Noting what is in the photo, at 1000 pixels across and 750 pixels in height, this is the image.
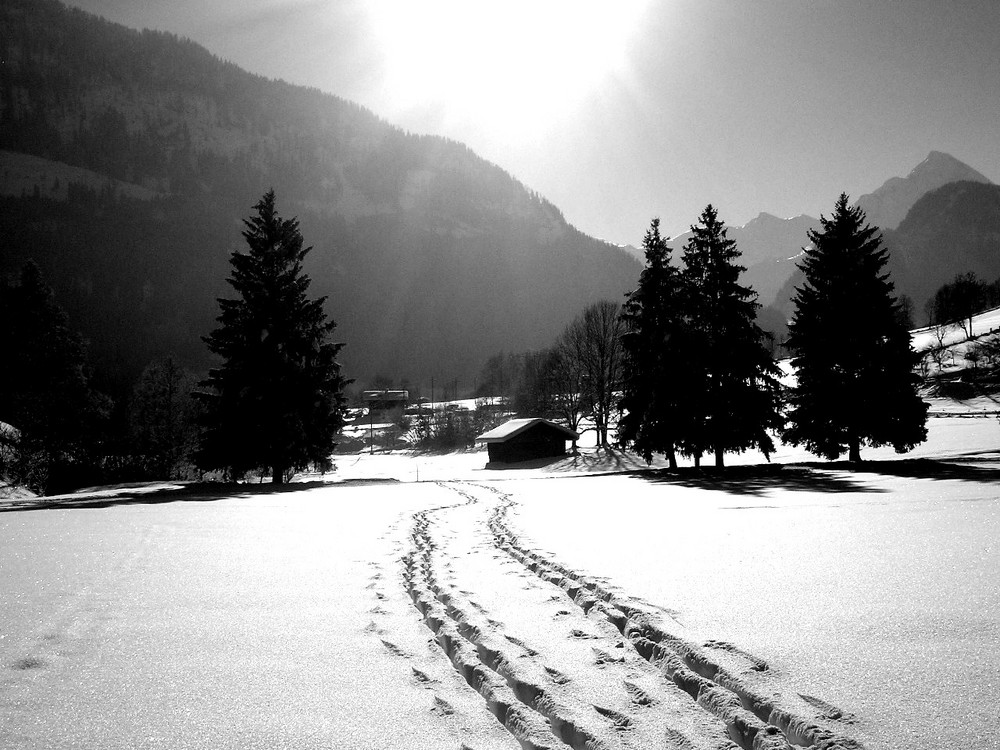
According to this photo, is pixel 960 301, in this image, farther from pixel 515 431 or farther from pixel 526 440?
pixel 515 431

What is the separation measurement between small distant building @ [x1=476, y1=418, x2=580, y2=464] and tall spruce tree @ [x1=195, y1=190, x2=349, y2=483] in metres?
22.4

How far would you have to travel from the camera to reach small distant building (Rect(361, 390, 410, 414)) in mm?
110863

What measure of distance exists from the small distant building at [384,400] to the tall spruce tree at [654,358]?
82.6 m

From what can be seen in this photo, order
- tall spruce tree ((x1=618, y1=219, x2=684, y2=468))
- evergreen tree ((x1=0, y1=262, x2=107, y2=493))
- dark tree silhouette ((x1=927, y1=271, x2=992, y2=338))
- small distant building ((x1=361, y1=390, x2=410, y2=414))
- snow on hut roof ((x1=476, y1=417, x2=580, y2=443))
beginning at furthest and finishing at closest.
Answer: small distant building ((x1=361, y1=390, x2=410, y2=414))
dark tree silhouette ((x1=927, y1=271, x2=992, y2=338))
snow on hut roof ((x1=476, y1=417, x2=580, y2=443))
evergreen tree ((x1=0, y1=262, x2=107, y2=493))
tall spruce tree ((x1=618, y1=219, x2=684, y2=468))

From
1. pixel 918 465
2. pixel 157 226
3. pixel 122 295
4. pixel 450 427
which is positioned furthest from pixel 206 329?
pixel 918 465

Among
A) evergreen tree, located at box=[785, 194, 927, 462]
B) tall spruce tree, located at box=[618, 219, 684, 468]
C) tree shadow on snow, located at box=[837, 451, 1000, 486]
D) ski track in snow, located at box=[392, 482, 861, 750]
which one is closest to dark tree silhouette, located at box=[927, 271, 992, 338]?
evergreen tree, located at box=[785, 194, 927, 462]

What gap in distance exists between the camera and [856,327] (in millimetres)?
23328

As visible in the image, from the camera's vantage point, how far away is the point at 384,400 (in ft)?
380

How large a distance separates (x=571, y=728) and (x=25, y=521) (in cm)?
1161

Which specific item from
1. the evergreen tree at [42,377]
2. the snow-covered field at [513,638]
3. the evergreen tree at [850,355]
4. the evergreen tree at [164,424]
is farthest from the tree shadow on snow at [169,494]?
the evergreen tree at [850,355]

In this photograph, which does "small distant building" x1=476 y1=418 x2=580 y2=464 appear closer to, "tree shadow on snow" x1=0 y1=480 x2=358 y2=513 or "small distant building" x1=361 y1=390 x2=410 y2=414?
"tree shadow on snow" x1=0 y1=480 x2=358 y2=513

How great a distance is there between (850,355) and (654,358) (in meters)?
8.25

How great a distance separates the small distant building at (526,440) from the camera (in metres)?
45.1

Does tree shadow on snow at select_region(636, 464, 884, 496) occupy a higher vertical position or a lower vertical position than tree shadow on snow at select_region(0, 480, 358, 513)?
lower
